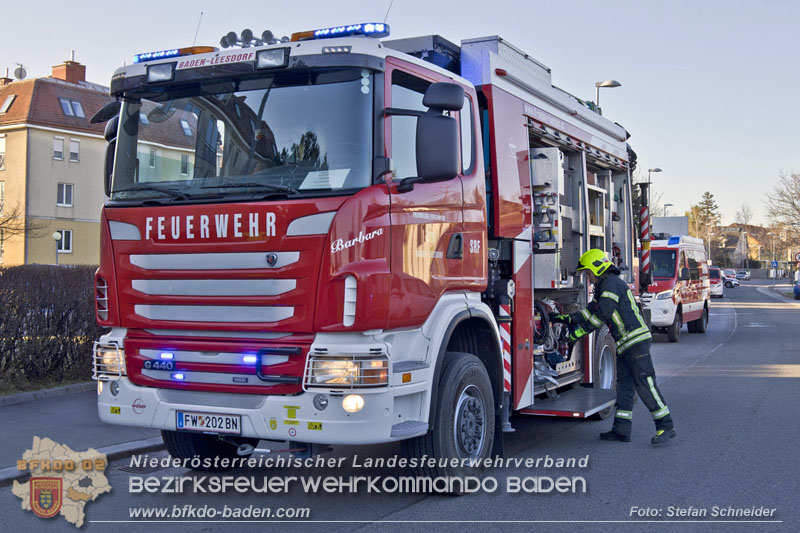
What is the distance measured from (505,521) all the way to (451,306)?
1465mm

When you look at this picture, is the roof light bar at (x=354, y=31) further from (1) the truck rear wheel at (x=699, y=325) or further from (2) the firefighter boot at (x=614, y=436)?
(1) the truck rear wheel at (x=699, y=325)

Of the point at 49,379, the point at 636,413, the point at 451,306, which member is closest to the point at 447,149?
the point at 451,306

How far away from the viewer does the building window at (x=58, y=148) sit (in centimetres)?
4675

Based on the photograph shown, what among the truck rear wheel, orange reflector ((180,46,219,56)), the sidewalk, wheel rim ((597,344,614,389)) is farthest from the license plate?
the truck rear wheel

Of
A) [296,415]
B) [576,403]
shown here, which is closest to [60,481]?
[296,415]

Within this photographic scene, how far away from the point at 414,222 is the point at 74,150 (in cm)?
4691

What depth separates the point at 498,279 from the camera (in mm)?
6711

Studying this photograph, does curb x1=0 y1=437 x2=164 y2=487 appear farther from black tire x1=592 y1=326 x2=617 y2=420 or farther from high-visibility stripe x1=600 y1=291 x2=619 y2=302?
black tire x1=592 y1=326 x2=617 y2=420

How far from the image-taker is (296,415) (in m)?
4.89

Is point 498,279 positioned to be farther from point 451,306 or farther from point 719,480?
point 719,480

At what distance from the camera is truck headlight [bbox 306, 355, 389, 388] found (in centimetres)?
481

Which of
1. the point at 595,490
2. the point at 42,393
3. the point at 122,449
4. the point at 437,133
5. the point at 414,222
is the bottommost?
the point at 595,490

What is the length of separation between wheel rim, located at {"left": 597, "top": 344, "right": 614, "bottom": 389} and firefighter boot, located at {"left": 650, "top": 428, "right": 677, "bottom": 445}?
1.43 metres

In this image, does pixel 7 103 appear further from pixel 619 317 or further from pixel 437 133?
pixel 437 133
